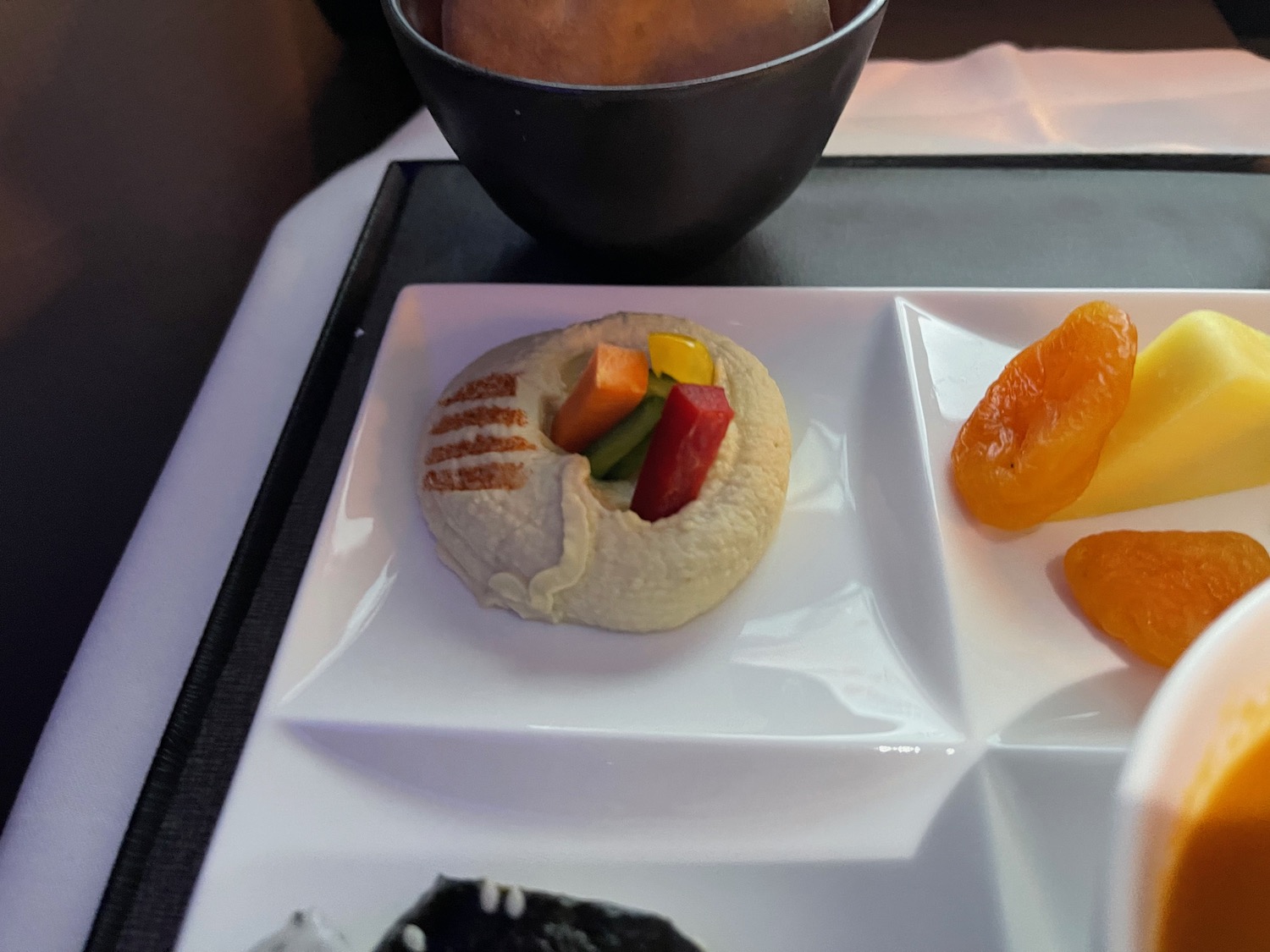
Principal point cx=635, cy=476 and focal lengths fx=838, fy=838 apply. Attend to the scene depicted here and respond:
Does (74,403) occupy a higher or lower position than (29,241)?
lower

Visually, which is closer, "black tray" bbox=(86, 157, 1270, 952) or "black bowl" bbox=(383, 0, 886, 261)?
"black bowl" bbox=(383, 0, 886, 261)

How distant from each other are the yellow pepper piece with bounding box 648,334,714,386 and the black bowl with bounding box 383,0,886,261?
17 centimetres

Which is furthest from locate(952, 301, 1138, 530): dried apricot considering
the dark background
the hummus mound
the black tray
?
the dark background

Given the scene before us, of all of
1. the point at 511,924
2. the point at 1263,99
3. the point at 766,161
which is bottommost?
the point at 1263,99

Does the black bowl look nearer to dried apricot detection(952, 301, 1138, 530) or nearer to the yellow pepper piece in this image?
the yellow pepper piece

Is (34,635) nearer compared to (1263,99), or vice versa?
(34,635)

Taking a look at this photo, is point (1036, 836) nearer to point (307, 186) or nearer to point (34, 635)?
point (34, 635)

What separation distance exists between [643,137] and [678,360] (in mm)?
246

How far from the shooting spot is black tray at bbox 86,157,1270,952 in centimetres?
107

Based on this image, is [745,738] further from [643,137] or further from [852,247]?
[852,247]

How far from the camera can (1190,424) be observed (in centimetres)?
89

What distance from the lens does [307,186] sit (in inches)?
69.4

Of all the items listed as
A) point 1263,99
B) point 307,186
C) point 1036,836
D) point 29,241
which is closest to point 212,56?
point 307,186

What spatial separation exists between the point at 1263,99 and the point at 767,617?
150cm
